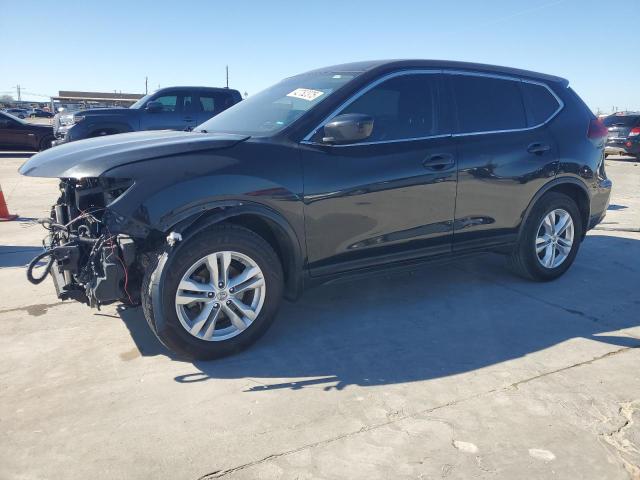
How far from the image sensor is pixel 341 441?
8.13 feet

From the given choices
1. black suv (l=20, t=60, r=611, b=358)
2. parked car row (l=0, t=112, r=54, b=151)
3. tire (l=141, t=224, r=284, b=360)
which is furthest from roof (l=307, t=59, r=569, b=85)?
parked car row (l=0, t=112, r=54, b=151)

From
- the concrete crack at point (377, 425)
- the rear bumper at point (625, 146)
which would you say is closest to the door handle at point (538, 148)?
the concrete crack at point (377, 425)

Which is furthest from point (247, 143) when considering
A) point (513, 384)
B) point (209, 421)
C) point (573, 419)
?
point (573, 419)

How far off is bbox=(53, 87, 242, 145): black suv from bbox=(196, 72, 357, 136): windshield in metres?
7.29

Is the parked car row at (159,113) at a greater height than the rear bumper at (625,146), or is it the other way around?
the parked car row at (159,113)

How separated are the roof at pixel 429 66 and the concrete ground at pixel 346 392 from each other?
1.84 m

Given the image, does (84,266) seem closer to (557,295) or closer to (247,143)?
(247,143)

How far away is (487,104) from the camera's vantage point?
4.34 meters

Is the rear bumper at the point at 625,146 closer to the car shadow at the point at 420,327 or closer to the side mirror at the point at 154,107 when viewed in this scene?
the car shadow at the point at 420,327

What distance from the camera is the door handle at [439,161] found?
152 inches

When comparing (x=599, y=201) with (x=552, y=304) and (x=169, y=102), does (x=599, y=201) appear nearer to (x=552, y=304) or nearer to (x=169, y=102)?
(x=552, y=304)

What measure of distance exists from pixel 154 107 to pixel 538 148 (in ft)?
29.8

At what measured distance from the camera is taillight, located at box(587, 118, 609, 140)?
190 inches

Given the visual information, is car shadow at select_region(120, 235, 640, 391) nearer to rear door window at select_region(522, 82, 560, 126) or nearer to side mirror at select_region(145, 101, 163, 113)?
rear door window at select_region(522, 82, 560, 126)
